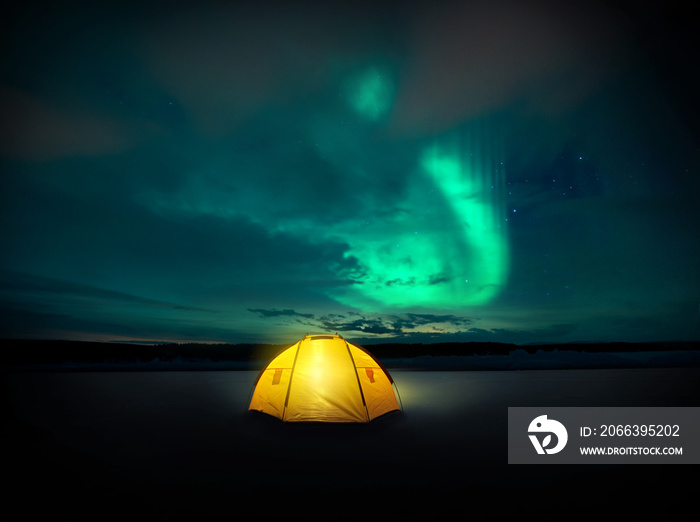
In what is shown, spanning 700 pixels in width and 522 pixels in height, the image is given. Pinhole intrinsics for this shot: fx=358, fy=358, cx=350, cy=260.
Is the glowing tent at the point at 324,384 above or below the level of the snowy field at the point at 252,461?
above

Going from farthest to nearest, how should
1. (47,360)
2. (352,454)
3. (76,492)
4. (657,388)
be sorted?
(47,360) < (657,388) < (352,454) < (76,492)

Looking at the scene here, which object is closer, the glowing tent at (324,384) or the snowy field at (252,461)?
the snowy field at (252,461)

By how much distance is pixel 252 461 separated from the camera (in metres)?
6.30

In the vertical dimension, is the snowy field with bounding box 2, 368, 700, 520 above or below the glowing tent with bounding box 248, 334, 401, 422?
below

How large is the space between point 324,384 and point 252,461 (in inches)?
113

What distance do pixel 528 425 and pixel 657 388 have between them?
10794 millimetres

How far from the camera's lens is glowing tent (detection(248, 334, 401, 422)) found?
28.6 ft

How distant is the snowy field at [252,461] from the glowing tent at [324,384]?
1.08 ft

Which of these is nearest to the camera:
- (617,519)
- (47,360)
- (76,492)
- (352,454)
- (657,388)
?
(617,519)

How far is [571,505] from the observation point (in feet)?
15.3

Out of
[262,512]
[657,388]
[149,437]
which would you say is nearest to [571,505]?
[262,512]

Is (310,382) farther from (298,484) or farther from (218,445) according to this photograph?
(298,484)

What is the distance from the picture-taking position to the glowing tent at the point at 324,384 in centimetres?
873

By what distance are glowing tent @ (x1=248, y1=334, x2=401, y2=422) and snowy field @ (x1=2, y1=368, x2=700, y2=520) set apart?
0.33m
